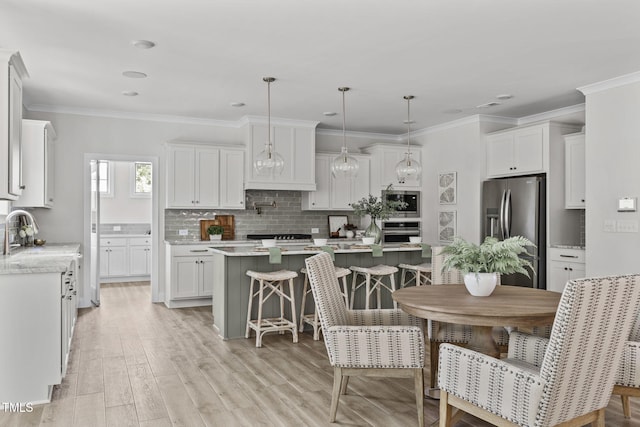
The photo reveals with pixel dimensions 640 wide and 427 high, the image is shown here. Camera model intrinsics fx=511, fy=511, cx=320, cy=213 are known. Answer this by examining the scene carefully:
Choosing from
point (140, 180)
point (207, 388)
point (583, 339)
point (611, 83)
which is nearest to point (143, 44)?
point (207, 388)

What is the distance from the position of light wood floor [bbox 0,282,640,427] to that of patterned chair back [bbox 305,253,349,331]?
0.56 meters

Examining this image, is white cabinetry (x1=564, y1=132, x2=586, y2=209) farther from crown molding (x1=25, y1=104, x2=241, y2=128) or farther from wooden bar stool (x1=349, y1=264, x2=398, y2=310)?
crown molding (x1=25, y1=104, x2=241, y2=128)

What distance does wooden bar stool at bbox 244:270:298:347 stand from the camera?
15.3 feet

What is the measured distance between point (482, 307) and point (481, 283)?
33 cm

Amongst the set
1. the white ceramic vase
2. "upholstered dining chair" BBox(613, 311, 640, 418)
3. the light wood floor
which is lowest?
the light wood floor

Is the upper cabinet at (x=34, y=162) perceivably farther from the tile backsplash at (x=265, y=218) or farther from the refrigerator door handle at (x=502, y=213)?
the refrigerator door handle at (x=502, y=213)

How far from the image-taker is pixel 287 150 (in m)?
7.11

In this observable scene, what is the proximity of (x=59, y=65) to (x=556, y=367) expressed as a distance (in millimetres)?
4565

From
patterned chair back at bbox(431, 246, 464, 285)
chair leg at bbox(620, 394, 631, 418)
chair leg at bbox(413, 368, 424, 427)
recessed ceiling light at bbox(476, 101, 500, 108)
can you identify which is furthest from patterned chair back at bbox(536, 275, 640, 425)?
recessed ceiling light at bbox(476, 101, 500, 108)

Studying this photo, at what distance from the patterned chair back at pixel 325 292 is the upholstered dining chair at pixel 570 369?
90 centimetres

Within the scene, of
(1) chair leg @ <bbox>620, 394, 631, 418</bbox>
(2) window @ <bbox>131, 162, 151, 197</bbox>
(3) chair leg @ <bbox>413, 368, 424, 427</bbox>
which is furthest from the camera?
(2) window @ <bbox>131, 162, 151, 197</bbox>

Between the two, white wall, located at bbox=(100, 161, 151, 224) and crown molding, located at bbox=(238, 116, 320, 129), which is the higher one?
crown molding, located at bbox=(238, 116, 320, 129)

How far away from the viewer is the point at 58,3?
324 centimetres

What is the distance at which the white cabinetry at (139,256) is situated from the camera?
9039mm
